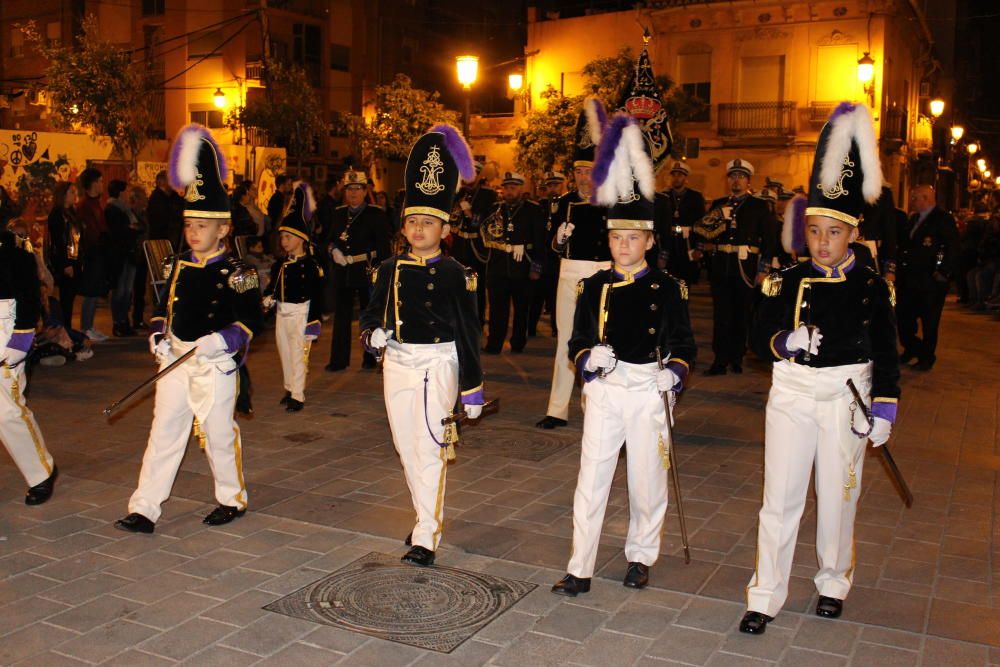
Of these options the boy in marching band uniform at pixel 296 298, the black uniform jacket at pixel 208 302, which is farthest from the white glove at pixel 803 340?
the boy in marching band uniform at pixel 296 298

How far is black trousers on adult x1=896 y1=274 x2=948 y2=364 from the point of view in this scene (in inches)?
521

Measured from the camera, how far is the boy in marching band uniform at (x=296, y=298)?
32.9 feet

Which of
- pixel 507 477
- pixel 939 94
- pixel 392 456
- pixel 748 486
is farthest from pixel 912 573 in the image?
pixel 939 94

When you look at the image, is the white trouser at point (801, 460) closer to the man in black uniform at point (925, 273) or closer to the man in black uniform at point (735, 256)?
the man in black uniform at point (735, 256)

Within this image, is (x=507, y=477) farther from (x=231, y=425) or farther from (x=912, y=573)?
(x=912, y=573)

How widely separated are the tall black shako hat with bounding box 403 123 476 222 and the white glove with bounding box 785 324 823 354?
2181 millimetres

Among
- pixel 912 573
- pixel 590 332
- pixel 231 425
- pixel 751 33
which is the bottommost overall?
pixel 912 573

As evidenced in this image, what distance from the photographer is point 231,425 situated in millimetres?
6438

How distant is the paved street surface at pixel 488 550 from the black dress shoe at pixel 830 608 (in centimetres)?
6

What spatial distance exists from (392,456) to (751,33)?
31.4 metres

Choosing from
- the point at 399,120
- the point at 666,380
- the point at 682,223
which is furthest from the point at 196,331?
the point at 399,120

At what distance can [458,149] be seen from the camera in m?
6.03

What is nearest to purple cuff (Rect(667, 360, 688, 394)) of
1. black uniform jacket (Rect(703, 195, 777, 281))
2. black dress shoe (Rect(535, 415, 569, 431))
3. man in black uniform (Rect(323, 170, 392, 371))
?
black dress shoe (Rect(535, 415, 569, 431))

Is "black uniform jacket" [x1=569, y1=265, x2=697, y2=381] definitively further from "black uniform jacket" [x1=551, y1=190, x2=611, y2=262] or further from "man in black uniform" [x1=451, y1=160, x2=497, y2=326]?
"man in black uniform" [x1=451, y1=160, x2=497, y2=326]
